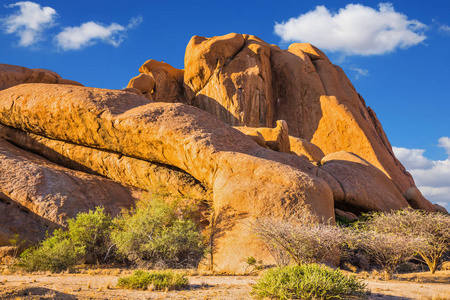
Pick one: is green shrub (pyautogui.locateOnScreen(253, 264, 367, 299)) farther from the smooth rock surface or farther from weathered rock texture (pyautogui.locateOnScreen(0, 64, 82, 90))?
weathered rock texture (pyautogui.locateOnScreen(0, 64, 82, 90))

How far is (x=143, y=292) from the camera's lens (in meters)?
9.36

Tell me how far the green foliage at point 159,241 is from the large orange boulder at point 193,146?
1.02 meters

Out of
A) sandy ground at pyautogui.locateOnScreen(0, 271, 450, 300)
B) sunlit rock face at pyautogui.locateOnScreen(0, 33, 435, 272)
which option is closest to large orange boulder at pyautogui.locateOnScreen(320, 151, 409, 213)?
sunlit rock face at pyautogui.locateOnScreen(0, 33, 435, 272)

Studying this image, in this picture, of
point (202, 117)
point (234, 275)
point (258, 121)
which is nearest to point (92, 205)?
point (202, 117)

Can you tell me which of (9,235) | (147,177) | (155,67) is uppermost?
(155,67)

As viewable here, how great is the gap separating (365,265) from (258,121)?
26134mm

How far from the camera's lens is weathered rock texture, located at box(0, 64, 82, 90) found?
26984mm

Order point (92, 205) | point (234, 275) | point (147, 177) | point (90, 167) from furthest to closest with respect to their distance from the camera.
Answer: point (90, 167)
point (147, 177)
point (92, 205)
point (234, 275)

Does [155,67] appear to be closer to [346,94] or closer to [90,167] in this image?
[346,94]

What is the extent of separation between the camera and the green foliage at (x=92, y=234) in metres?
14.7

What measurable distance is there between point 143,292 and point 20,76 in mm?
24360

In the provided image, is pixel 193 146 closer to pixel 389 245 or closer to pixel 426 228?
pixel 389 245

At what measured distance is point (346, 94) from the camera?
135 feet

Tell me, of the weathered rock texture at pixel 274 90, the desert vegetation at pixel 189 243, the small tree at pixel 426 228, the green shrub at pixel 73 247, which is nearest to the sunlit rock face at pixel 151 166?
the desert vegetation at pixel 189 243
